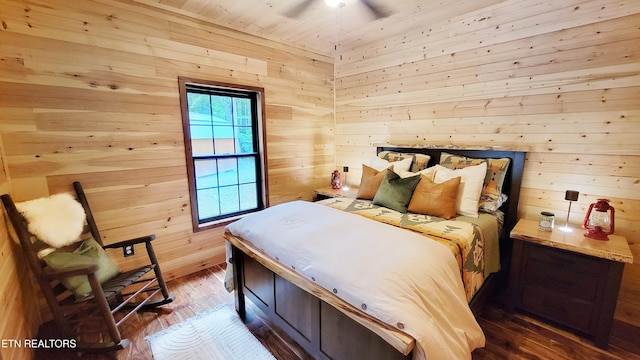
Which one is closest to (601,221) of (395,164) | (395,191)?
(395,191)

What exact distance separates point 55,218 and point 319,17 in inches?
108

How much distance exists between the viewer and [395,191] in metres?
2.40

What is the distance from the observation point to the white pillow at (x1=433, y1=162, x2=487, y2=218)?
2.23m

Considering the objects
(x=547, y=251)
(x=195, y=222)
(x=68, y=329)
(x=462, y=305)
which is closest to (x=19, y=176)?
(x=68, y=329)

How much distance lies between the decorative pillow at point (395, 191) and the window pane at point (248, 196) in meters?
1.57

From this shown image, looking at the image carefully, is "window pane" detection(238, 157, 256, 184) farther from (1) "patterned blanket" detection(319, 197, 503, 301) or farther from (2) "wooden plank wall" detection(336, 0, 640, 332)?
(2) "wooden plank wall" detection(336, 0, 640, 332)

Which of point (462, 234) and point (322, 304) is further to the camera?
point (462, 234)

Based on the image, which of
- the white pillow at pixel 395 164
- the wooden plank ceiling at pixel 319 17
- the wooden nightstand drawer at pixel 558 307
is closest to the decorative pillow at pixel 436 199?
the white pillow at pixel 395 164

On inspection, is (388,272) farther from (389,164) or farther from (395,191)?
(389,164)

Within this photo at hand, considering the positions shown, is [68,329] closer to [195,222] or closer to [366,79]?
[195,222]

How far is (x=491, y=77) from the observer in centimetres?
252

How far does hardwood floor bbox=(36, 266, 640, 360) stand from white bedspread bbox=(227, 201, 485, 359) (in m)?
0.66

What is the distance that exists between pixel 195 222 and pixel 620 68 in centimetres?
380

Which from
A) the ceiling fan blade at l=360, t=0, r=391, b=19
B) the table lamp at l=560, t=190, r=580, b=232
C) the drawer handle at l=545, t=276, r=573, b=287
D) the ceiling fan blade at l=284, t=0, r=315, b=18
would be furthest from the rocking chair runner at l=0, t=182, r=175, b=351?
the table lamp at l=560, t=190, r=580, b=232
